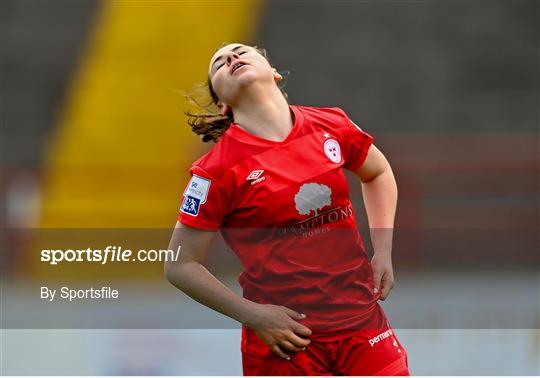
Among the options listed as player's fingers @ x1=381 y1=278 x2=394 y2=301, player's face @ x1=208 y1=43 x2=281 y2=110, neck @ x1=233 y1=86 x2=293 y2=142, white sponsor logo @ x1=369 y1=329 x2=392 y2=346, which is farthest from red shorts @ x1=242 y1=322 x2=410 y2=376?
player's face @ x1=208 y1=43 x2=281 y2=110

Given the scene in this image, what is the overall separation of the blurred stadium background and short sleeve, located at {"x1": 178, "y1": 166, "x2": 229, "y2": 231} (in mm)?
1595

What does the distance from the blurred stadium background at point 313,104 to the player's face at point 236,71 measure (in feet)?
5.38

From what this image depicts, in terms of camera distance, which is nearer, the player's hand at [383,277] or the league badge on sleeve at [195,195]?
the league badge on sleeve at [195,195]

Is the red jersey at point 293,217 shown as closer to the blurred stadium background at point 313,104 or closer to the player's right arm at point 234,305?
the player's right arm at point 234,305

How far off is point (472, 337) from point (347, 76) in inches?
140

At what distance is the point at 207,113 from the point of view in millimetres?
2600

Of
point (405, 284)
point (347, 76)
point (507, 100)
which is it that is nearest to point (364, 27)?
point (347, 76)

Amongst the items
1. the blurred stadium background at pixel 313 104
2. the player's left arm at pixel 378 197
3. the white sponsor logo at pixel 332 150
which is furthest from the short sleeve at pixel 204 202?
the blurred stadium background at pixel 313 104

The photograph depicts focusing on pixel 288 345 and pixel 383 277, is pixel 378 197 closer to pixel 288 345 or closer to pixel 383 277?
pixel 383 277

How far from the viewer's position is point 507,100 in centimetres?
720

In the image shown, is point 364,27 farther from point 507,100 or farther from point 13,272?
point 13,272

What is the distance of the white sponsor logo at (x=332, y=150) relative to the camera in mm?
2404

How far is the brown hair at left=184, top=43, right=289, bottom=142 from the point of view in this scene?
2.56 meters

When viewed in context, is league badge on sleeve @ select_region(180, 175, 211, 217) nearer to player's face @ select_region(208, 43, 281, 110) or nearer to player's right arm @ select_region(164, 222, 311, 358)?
player's right arm @ select_region(164, 222, 311, 358)
